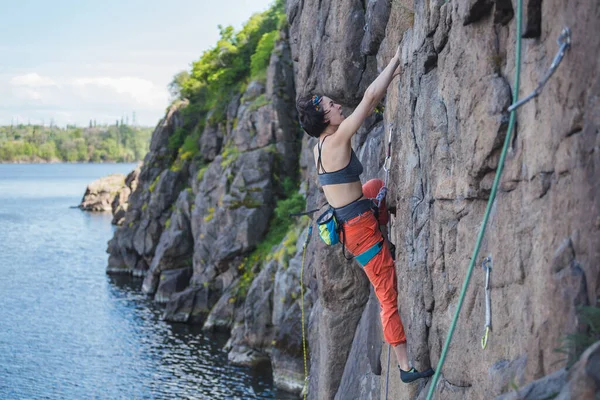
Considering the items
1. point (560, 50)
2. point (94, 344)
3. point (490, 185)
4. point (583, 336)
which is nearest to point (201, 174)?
point (94, 344)

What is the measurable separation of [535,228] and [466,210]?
1.46 m

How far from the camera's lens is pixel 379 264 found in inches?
388

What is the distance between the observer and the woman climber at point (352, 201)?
9.44 m

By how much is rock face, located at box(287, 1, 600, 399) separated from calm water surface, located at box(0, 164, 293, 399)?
81.1 feet

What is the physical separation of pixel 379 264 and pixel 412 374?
1597 millimetres

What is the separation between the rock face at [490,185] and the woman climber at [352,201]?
286mm

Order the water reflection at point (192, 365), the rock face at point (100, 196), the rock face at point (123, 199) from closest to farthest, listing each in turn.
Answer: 1. the water reflection at point (192, 365)
2. the rock face at point (123, 199)
3. the rock face at point (100, 196)

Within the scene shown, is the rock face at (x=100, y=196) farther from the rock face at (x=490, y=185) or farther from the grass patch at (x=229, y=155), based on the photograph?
the rock face at (x=490, y=185)

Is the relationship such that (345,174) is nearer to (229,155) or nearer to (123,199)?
(229,155)

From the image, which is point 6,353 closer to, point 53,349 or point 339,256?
point 53,349

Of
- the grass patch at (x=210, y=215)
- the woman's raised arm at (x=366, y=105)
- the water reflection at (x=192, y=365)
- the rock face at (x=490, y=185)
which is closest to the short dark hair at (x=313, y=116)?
the woman's raised arm at (x=366, y=105)

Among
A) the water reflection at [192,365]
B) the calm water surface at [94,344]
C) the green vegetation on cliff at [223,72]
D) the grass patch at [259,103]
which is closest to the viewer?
the water reflection at [192,365]

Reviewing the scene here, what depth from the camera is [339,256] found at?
1591cm

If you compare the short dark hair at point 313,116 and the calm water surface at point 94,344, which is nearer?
the short dark hair at point 313,116
